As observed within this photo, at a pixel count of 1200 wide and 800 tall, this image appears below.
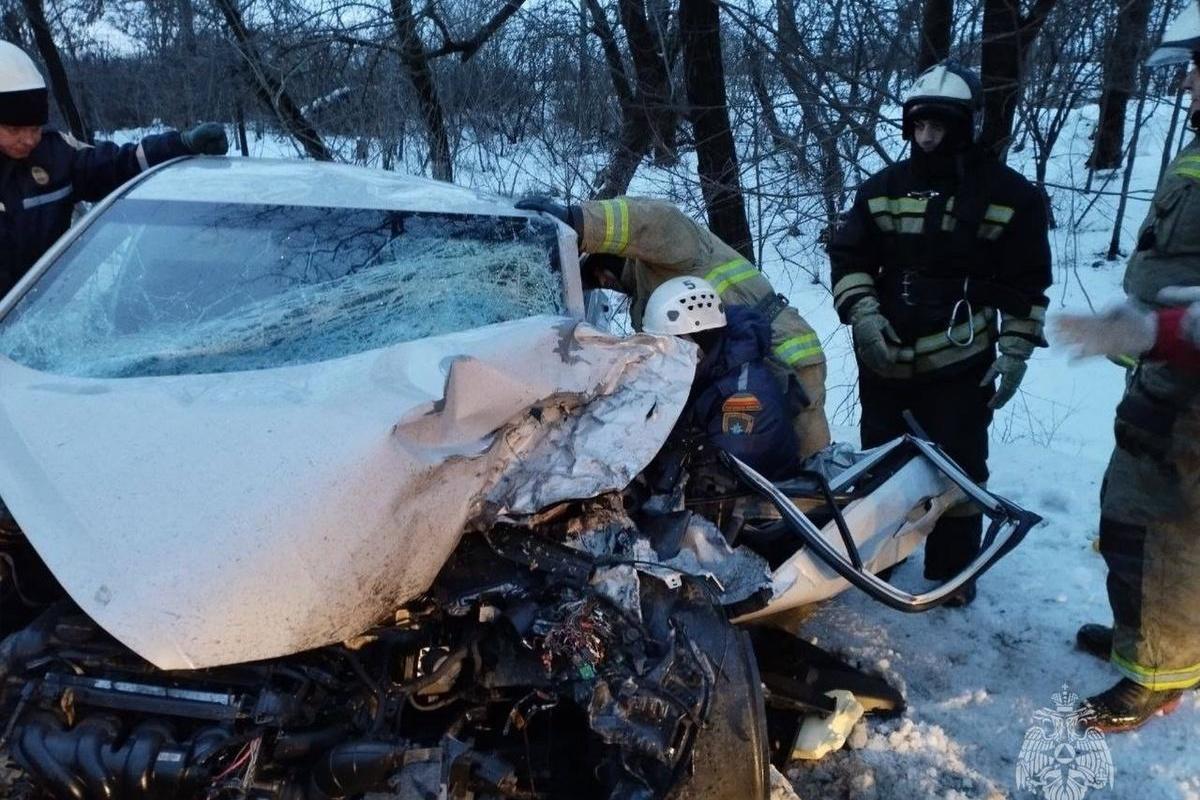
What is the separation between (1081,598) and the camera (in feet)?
12.1

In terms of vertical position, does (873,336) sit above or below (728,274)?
below

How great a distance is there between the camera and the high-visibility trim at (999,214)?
11.4 feet

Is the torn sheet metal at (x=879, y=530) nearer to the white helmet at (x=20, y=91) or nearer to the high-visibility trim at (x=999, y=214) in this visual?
the high-visibility trim at (x=999, y=214)

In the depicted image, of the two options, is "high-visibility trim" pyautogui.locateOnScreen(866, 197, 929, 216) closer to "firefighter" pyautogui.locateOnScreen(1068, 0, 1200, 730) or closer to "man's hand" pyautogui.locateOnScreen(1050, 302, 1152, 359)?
"firefighter" pyautogui.locateOnScreen(1068, 0, 1200, 730)

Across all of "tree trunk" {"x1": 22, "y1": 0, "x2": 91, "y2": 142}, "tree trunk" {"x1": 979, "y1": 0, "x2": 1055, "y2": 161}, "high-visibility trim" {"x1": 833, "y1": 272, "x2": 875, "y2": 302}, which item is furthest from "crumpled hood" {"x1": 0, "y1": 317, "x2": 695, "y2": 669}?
"tree trunk" {"x1": 22, "y1": 0, "x2": 91, "y2": 142}

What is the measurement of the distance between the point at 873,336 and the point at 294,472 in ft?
7.55

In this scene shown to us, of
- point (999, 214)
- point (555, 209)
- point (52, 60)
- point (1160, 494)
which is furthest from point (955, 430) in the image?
point (52, 60)

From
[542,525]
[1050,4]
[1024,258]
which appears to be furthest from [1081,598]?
[1050,4]

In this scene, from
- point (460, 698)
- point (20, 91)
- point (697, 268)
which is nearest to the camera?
point (460, 698)

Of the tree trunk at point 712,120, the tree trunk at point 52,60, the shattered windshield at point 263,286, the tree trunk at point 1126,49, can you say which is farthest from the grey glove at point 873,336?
the tree trunk at point 52,60

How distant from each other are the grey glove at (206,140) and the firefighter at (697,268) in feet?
3.99

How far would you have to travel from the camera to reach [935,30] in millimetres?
6199

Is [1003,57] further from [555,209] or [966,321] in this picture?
[555,209]

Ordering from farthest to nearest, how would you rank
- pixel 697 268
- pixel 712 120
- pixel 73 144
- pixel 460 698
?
pixel 712 120, pixel 73 144, pixel 697 268, pixel 460 698
